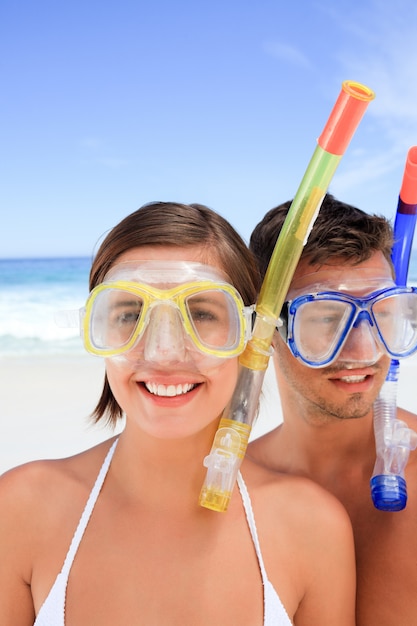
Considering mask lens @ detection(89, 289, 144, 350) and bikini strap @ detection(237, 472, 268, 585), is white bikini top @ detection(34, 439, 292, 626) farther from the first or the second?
mask lens @ detection(89, 289, 144, 350)

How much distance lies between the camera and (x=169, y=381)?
6.26 feet

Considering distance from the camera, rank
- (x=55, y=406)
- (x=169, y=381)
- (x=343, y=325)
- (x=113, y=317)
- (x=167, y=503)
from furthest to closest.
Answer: (x=55, y=406)
(x=343, y=325)
(x=167, y=503)
(x=113, y=317)
(x=169, y=381)

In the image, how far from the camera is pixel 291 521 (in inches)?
82.2

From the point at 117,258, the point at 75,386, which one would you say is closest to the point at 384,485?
the point at 117,258

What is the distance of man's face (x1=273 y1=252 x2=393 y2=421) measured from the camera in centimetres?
236

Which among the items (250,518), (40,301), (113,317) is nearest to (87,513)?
(250,518)

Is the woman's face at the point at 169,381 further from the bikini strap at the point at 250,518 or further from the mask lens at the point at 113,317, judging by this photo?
the bikini strap at the point at 250,518

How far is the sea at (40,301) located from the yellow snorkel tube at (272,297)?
25.5ft

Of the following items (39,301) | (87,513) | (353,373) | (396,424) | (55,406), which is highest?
(353,373)

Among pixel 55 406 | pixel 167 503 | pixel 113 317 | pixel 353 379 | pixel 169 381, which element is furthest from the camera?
pixel 55 406

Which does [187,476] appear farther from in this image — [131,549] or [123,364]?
[123,364]

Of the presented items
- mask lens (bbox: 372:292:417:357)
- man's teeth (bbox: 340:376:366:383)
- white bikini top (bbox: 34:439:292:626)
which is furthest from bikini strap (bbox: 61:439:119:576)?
mask lens (bbox: 372:292:417:357)

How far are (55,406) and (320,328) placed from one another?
6.10 meters

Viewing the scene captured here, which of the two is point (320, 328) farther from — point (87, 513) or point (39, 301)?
point (39, 301)
